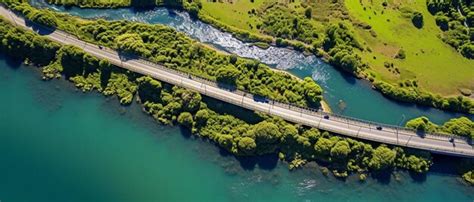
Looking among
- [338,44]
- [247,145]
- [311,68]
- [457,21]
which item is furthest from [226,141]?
[457,21]

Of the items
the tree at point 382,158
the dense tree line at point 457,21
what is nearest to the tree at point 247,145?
the tree at point 382,158

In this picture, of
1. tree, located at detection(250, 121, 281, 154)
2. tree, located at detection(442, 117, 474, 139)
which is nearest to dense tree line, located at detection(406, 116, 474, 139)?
tree, located at detection(442, 117, 474, 139)

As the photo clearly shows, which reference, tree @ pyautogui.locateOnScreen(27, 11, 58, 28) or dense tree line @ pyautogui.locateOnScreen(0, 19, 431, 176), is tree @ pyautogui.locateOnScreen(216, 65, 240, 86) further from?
tree @ pyautogui.locateOnScreen(27, 11, 58, 28)

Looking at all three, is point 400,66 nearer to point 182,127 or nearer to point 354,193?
point 354,193

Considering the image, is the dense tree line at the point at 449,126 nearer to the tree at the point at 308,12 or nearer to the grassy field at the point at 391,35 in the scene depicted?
the grassy field at the point at 391,35

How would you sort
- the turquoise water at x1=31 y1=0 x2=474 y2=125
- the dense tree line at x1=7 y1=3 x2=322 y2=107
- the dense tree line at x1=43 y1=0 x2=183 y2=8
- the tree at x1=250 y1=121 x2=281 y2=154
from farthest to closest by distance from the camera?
the dense tree line at x1=43 y1=0 x2=183 y2=8 → the turquoise water at x1=31 y1=0 x2=474 y2=125 → the dense tree line at x1=7 y1=3 x2=322 y2=107 → the tree at x1=250 y1=121 x2=281 y2=154

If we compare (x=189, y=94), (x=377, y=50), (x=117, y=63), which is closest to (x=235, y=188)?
(x=189, y=94)
